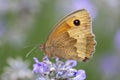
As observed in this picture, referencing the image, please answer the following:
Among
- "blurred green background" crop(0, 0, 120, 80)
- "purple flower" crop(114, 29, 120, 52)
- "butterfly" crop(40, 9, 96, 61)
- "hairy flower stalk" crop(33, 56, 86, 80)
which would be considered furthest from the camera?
"purple flower" crop(114, 29, 120, 52)

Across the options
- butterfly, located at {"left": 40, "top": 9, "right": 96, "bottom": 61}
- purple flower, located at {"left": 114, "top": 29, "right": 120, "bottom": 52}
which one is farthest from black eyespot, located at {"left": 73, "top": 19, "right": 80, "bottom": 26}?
purple flower, located at {"left": 114, "top": 29, "right": 120, "bottom": 52}

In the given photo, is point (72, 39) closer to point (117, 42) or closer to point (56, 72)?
point (56, 72)

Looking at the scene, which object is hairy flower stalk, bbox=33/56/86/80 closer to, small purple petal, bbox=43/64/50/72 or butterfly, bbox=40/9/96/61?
small purple petal, bbox=43/64/50/72

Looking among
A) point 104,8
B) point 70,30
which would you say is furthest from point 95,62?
point 70,30

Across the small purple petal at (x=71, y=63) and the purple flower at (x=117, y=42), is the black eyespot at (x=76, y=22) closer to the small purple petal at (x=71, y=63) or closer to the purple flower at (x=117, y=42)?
the small purple petal at (x=71, y=63)

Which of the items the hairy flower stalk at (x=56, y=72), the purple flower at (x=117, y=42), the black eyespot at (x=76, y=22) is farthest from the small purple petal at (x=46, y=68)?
the purple flower at (x=117, y=42)

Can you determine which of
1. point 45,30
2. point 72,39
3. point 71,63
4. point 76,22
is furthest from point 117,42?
point 71,63

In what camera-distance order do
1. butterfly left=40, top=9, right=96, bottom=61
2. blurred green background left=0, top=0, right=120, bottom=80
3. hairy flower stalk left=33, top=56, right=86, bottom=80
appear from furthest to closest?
blurred green background left=0, top=0, right=120, bottom=80 → butterfly left=40, top=9, right=96, bottom=61 → hairy flower stalk left=33, top=56, right=86, bottom=80
